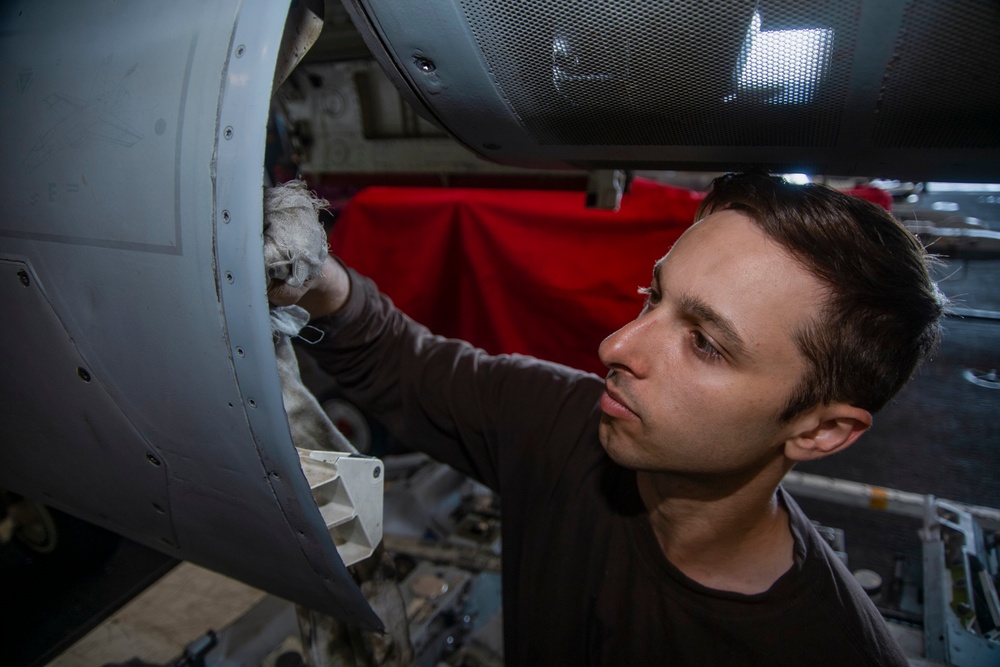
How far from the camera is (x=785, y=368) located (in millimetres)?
878

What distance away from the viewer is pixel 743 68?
0.64m

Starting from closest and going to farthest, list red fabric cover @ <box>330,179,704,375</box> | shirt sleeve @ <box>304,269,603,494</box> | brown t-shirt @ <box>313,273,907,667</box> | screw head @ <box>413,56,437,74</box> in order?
screw head @ <box>413,56,437,74</box>, brown t-shirt @ <box>313,273,907,667</box>, shirt sleeve @ <box>304,269,603,494</box>, red fabric cover @ <box>330,179,704,375</box>

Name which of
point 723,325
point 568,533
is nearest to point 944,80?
point 723,325

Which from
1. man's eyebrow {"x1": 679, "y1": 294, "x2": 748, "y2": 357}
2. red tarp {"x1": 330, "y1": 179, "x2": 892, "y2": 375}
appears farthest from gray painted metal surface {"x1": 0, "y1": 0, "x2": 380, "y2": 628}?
red tarp {"x1": 330, "y1": 179, "x2": 892, "y2": 375}

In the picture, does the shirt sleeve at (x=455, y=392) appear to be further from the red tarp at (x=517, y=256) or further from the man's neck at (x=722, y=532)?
the red tarp at (x=517, y=256)

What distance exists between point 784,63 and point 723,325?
0.36m

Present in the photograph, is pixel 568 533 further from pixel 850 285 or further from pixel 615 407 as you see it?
pixel 850 285

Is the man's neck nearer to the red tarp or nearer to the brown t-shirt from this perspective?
the brown t-shirt

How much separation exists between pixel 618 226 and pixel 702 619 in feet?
5.73

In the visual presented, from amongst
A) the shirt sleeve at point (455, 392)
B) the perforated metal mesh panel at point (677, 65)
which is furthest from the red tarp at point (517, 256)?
the perforated metal mesh panel at point (677, 65)

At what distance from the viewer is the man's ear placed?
37.2 inches

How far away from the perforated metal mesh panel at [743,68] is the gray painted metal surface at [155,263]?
0.30m

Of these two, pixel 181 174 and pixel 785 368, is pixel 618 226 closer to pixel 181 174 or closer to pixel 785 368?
pixel 785 368

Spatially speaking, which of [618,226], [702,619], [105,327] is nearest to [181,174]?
[105,327]
